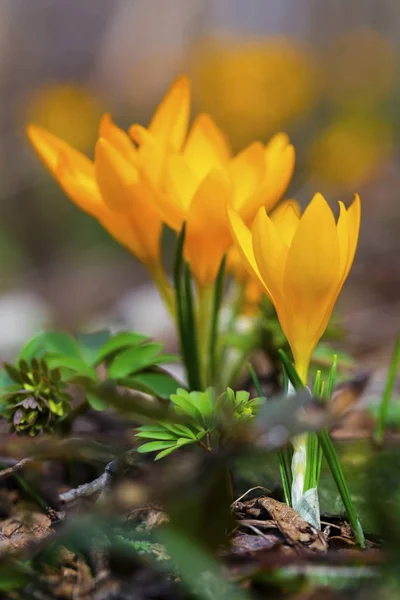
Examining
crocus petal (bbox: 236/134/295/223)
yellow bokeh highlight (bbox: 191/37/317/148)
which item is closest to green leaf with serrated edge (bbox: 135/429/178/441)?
crocus petal (bbox: 236/134/295/223)

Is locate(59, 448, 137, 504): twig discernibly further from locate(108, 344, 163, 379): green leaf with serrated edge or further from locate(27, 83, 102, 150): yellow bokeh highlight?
locate(27, 83, 102, 150): yellow bokeh highlight

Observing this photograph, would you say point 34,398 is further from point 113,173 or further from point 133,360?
point 113,173

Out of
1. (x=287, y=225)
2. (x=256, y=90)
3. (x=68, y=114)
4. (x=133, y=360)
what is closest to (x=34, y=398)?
(x=133, y=360)

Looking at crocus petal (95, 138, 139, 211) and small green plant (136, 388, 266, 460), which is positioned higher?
crocus petal (95, 138, 139, 211)

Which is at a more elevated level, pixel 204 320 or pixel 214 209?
pixel 214 209

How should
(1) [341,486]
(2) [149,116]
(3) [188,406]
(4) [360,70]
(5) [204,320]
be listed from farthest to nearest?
(4) [360,70] < (2) [149,116] < (5) [204,320] < (3) [188,406] < (1) [341,486]

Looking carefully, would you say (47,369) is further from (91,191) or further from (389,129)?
(389,129)

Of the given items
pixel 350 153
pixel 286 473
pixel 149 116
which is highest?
pixel 286 473
